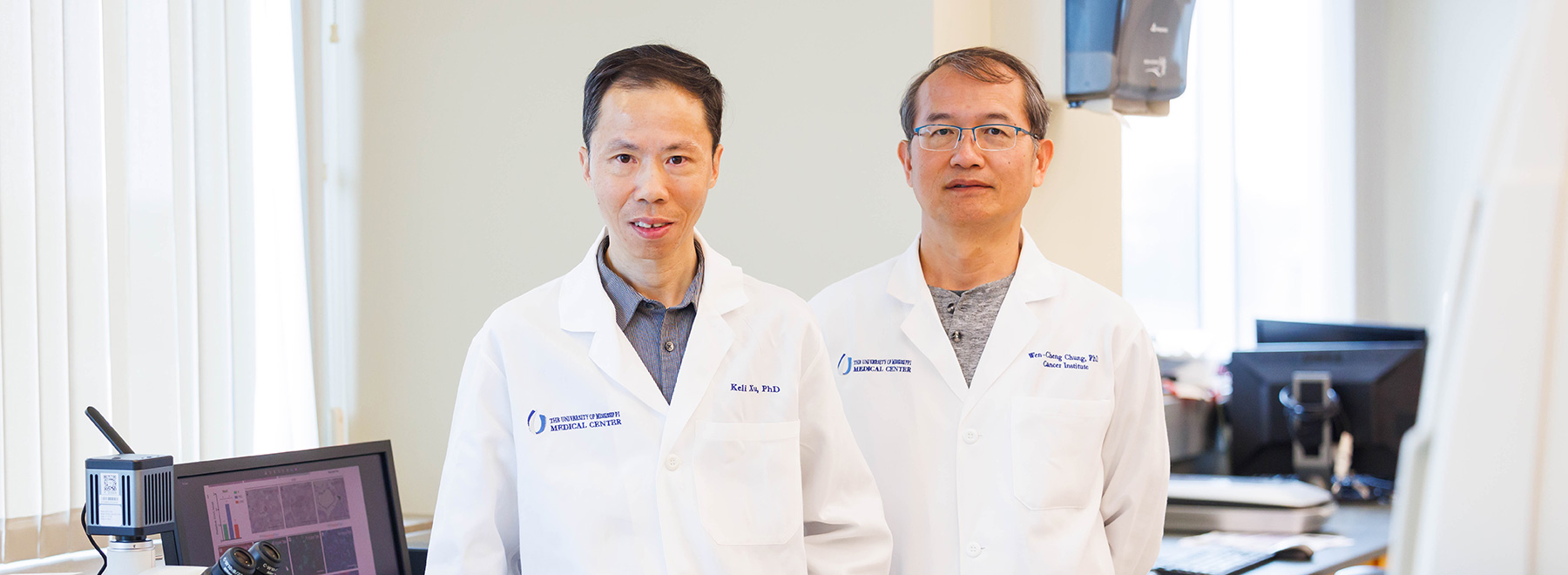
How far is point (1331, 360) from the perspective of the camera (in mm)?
3162

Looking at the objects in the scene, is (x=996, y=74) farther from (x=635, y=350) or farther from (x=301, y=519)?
(x=301, y=519)

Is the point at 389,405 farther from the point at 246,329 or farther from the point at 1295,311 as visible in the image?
the point at 1295,311

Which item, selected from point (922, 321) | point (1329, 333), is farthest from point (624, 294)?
point (1329, 333)

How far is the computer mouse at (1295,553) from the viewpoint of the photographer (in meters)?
2.15

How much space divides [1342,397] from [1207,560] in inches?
52.0

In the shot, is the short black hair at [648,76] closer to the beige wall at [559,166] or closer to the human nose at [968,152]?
the human nose at [968,152]

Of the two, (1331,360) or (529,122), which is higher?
(529,122)

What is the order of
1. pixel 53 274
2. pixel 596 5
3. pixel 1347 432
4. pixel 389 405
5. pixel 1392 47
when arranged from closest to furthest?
pixel 53 274 → pixel 596 5 → pixel 389 405 → pixel 1347 432 → pixel 1392 47

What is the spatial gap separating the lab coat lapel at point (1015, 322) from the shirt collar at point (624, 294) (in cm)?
44

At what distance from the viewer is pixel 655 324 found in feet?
4.54

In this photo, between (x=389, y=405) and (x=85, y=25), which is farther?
(x=389, y=405)

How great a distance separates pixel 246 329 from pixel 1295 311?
4.51 m

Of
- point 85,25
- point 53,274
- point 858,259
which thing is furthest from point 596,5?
point 53,274

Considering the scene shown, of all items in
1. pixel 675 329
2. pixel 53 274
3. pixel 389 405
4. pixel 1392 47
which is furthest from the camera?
pixel 1392 47
